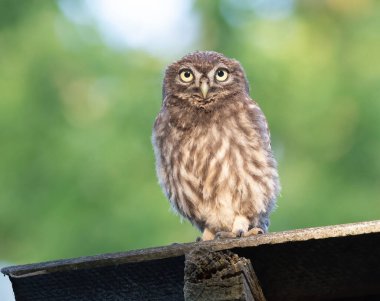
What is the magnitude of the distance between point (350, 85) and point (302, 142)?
0.55 metres

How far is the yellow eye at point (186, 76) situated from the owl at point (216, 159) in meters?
0.05

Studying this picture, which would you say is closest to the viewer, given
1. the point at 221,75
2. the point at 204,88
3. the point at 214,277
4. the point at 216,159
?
the point at 214,277

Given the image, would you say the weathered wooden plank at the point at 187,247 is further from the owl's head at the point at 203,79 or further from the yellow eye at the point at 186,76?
the yellow eye at the point at 186,76

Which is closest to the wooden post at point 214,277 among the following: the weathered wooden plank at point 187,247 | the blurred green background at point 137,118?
the weathered wooden plank at point 187,247

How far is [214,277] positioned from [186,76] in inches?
96.2

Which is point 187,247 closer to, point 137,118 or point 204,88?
point 204,88

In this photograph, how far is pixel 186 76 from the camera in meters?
5.30

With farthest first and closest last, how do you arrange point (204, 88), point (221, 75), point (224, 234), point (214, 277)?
point (221, 75)
point (204, 88)
point (224, 234)
point (214, 277)

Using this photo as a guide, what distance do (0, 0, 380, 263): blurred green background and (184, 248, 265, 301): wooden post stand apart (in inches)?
129

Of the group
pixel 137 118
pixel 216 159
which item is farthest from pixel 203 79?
pixel 137 118

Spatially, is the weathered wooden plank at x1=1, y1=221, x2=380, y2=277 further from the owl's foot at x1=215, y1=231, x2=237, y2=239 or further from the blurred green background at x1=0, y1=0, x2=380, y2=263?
the blurred green background at x1=0, y1=0, x2=380, y2=263

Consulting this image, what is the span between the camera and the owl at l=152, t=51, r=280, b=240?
477 cm

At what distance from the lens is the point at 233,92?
5.20 meters

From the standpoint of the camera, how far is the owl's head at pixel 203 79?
5.13 metres
